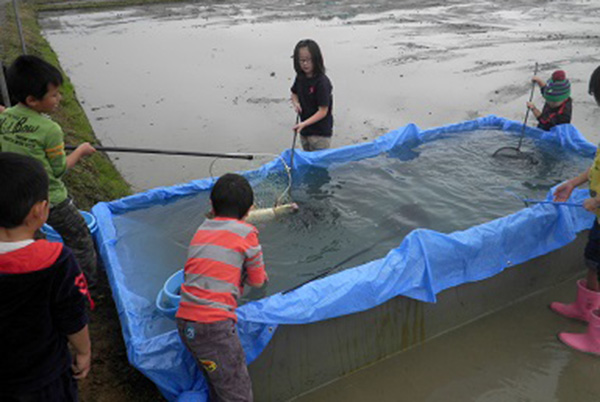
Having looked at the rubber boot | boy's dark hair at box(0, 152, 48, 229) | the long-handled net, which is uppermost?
boy's dark hair at box(0, 152, 48, 229)

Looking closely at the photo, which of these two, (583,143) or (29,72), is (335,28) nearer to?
(583,143)

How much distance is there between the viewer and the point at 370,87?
886cm

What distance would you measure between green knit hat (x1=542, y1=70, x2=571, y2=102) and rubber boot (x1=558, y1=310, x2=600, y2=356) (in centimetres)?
268

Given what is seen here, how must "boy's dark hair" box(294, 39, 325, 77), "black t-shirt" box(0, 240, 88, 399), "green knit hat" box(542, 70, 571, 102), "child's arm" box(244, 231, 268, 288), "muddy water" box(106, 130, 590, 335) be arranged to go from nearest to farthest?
"black t-shirt" box(0, 240, 88, 399), "child's arm" box(244, 231, 268, 288), "muddy water" box(106, 130, 590, 335), "boy's dark hair" box(294, 39, 325, 77), "green knit hat" box(542, 70, 571, 102)

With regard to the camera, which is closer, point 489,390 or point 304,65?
point 489,390

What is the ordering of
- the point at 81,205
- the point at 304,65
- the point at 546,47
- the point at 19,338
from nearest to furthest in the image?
the point at 19,338 < the point at 304,65 < the point at 81,205 < the point at 546,47

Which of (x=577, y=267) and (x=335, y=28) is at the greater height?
(x=335, y=28)

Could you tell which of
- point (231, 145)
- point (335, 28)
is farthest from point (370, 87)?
→ point (335, 28)

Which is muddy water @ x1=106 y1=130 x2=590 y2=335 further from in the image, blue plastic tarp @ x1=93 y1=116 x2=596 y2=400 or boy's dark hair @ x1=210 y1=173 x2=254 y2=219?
boy's dark hair @ x1=210 y1=173 x2=254 y2=219

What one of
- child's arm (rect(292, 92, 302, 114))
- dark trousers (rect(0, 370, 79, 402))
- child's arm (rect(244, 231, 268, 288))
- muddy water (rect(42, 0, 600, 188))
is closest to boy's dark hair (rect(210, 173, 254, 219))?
child's arm (rect(244, 231, 268, 288))

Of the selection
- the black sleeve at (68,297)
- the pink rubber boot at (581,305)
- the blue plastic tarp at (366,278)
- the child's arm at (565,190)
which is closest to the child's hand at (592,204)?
the child's arm at (565,190)

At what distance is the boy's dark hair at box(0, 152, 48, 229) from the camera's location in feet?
4.95

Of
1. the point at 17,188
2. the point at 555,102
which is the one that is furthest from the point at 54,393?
the point at 555,102

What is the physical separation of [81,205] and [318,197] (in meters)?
2.21
